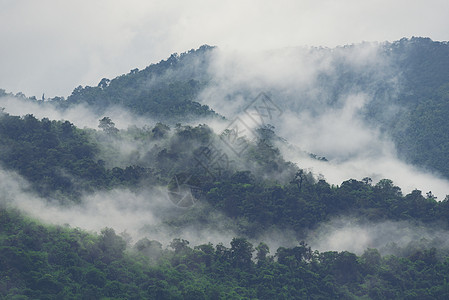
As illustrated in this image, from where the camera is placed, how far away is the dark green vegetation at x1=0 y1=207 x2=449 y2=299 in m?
49.8

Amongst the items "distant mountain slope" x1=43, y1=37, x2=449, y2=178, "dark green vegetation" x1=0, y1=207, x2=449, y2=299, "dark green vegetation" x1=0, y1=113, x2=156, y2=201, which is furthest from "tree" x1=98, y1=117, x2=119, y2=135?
"dark green vegetation" x1=0, y1=207, x2=449, y2=299

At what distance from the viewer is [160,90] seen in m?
101

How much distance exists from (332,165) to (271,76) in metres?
27.9

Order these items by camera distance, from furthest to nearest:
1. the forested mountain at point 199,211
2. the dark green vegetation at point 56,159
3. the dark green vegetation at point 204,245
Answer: the dark green vegetation at point 56,159
the forested mountain at point 199,211
the dark green vegetation at point 204,245

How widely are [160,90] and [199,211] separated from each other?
127 ft

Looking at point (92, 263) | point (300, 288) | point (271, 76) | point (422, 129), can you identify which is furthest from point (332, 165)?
point (92, 263)

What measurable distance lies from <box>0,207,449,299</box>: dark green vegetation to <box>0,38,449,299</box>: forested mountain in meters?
0.11

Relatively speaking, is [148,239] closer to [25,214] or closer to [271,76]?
[25,214]

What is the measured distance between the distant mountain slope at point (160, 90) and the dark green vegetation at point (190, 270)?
36.2 meters

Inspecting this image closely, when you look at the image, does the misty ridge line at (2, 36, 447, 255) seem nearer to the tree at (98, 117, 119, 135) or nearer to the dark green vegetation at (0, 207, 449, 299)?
the tree at (98, 117, 119, 135)

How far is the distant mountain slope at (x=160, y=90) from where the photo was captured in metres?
93.5

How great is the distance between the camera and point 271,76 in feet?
373

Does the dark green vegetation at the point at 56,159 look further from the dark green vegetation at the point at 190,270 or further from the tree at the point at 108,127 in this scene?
the dark green vegetation at the point at 190,270

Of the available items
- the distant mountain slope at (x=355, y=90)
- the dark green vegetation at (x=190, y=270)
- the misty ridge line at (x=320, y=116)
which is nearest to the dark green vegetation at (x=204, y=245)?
the dark green vegetation at (x=190, y=270)
